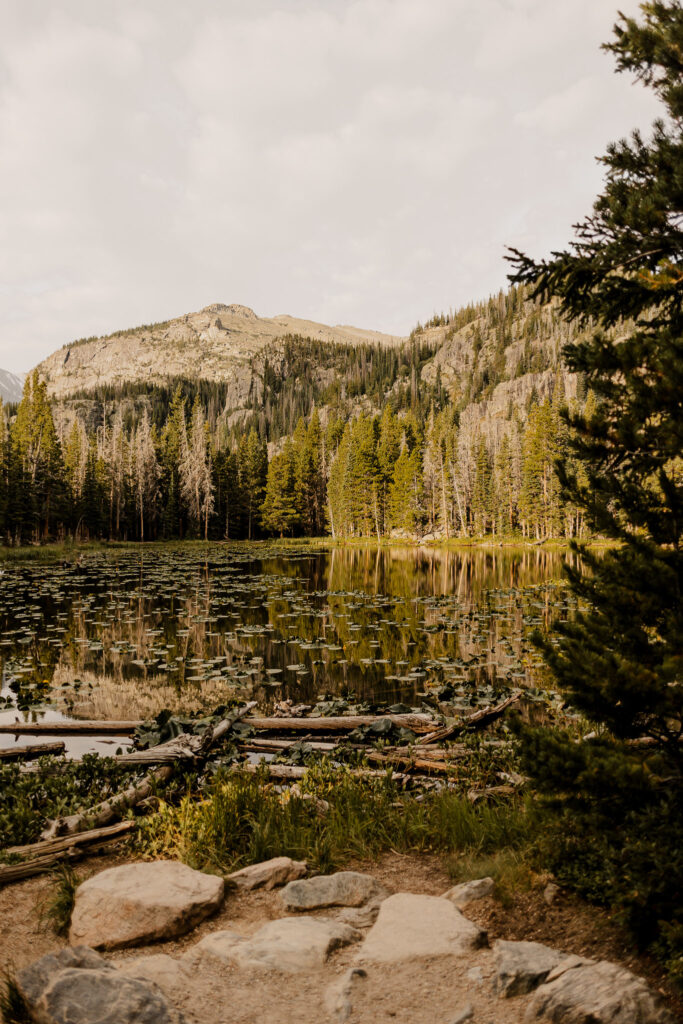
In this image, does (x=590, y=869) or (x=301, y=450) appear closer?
(x=590, y=869)

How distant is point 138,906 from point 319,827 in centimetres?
210

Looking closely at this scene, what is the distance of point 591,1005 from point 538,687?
8999mm

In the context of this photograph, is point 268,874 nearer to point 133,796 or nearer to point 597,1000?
point 133,796

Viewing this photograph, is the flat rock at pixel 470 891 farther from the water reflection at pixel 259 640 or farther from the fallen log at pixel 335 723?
the water reflection at pixel 259 640

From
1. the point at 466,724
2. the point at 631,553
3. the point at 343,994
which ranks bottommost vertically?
the point at 466,724

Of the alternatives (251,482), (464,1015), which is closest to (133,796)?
(464,1015)

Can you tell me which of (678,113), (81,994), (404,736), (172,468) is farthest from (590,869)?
(172,468)

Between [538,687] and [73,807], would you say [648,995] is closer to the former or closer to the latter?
[73,807]

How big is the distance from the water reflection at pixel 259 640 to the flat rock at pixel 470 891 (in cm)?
607

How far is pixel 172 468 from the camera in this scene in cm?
7556

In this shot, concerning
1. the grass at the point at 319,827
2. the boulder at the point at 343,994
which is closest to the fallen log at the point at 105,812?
the grass at the point at 319,827

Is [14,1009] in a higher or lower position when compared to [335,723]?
higher

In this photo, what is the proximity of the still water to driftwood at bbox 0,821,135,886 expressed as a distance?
3.81 m

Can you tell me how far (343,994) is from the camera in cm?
332
